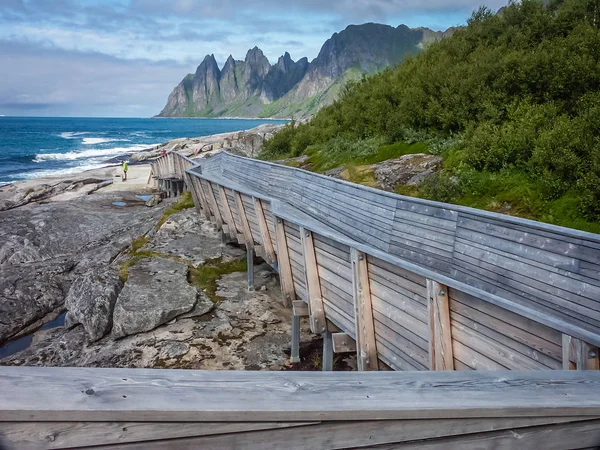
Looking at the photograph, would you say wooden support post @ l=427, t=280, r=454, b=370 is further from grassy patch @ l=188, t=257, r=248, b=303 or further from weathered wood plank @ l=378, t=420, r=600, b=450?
grassy patch @ l=188, t=257, r=248, b=303

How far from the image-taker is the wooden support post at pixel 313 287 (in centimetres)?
680

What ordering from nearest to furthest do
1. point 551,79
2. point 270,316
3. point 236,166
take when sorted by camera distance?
1. point 270,316
2. point 551,79
3. point 236,166

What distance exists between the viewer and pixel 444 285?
419cm

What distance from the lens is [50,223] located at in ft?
61.6

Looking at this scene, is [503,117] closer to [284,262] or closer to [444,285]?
[284,262]

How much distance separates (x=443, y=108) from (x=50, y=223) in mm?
15426

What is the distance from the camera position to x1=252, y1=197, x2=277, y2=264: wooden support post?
9.82 m

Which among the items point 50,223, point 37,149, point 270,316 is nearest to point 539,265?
point 270,316

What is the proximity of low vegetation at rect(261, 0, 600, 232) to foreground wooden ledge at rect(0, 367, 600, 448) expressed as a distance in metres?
7.51

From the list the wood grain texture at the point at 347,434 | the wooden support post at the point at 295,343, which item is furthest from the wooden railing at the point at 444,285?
the wood grain texture at the point at 347,434

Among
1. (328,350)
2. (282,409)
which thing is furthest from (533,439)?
(328,350)

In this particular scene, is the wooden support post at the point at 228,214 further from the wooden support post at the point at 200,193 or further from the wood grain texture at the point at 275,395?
the wood grain texture at the point at 275,395

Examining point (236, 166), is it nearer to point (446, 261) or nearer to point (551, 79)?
point (551, 79)

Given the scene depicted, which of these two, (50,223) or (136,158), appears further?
(136,158)
